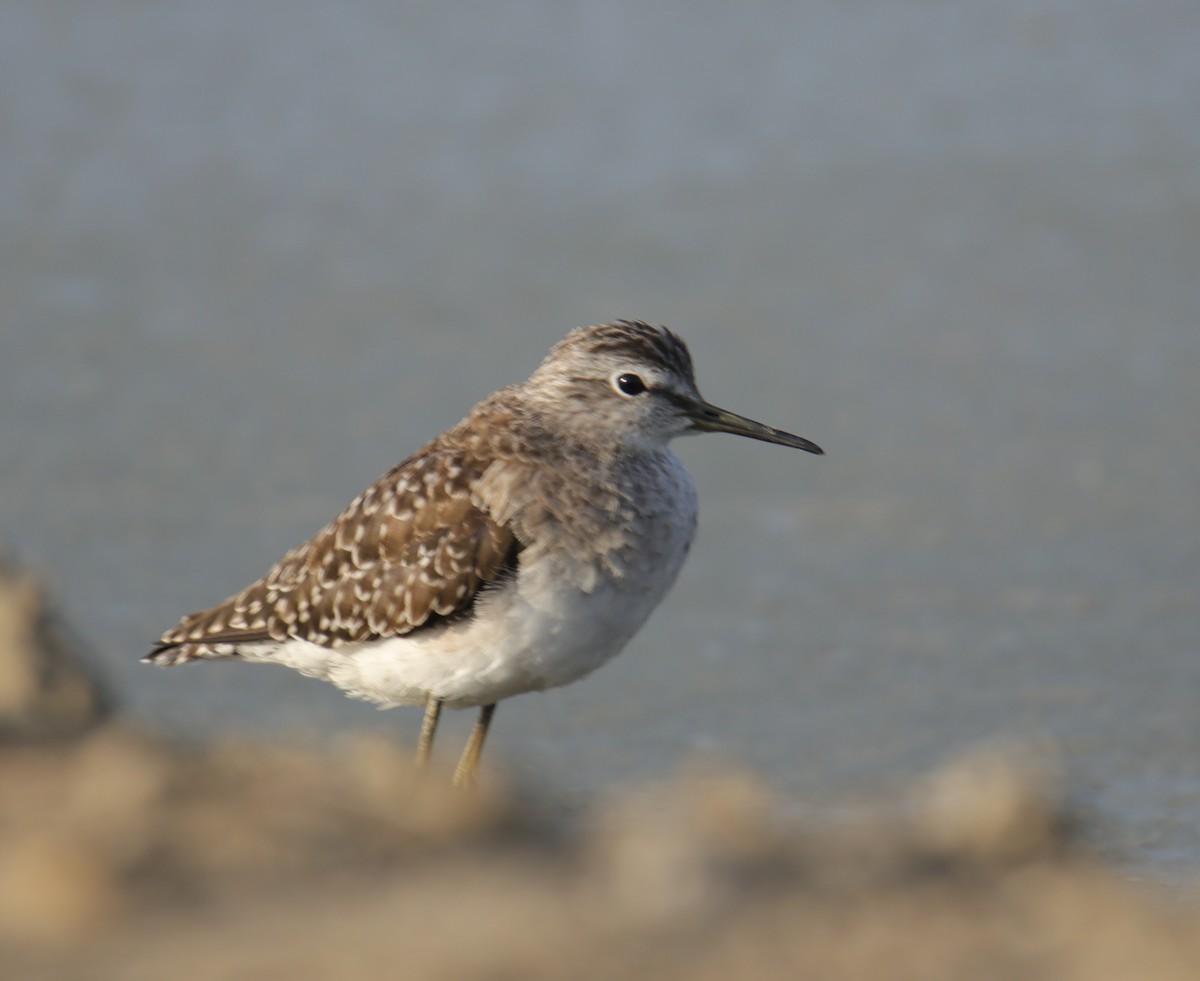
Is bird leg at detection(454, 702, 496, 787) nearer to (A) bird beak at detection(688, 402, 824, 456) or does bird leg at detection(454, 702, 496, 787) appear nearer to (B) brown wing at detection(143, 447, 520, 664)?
(B) brown wing at detection(143, 447, 520, 664)

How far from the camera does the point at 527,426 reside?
7.93 metres

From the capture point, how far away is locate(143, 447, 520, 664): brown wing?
24.5 ft

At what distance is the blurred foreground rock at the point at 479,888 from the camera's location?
175 inches

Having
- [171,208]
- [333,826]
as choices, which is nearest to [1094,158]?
[171,208]

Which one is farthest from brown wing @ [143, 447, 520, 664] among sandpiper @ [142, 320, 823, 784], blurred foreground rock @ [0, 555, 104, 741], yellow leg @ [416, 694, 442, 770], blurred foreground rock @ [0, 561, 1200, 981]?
blurred foreground rock @ [0, 561, 1200, 981]

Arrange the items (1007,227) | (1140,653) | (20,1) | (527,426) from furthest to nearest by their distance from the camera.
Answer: (20,1) → (1007,227) → (1140,653) → (527,426)

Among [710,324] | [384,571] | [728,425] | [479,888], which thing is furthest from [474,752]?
[710,324]

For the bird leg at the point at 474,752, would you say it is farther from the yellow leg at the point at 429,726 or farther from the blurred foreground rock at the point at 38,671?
the blurred foreground rock at the point at 38,671

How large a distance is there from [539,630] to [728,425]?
1534 millimetres

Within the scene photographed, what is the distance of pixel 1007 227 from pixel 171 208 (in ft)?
22.2

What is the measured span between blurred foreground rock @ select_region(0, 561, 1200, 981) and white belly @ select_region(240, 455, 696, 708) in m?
0.93

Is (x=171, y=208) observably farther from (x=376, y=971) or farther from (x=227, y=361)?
(x=376, y=971)

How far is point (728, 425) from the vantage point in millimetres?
8289

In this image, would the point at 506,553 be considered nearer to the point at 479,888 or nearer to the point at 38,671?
the point at 38,671
